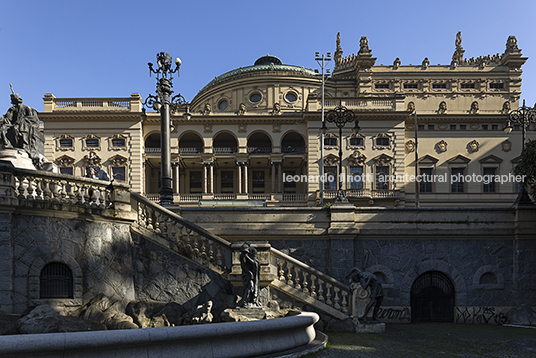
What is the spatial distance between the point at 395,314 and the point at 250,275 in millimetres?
6748

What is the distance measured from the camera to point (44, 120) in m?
46.4

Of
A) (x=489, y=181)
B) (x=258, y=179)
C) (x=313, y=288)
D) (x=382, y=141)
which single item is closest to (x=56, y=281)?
(x=313, y=288)

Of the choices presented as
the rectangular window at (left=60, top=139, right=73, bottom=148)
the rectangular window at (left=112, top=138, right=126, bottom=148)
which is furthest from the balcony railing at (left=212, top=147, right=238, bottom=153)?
the rectangular window at (left=60, top=139, right=73, bottom=148)

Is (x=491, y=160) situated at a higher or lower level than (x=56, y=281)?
higher

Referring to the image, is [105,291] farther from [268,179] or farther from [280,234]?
[268,179]

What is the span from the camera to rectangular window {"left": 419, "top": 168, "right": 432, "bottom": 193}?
159 feet

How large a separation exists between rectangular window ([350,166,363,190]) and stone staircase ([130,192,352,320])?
118 feet

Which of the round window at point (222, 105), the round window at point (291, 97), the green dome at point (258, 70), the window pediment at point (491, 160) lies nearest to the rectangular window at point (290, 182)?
the round window at point (291, 97)

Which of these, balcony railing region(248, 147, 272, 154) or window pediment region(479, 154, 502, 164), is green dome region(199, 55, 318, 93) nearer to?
balcony railing region(248, 147, 272, 154)

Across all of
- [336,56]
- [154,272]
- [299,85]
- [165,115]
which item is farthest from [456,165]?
[154,272]

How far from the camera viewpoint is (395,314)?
14.3 meters

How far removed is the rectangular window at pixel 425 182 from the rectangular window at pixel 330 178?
34.0ft

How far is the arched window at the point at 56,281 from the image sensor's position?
9.67m

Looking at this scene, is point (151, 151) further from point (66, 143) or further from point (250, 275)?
point (250, 275)
